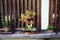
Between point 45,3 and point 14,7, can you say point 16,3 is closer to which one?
point 14,7

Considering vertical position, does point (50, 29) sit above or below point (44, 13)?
below

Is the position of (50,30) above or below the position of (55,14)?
below

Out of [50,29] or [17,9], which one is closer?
[50,29]

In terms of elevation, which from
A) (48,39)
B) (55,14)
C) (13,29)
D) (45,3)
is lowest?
(48,39)

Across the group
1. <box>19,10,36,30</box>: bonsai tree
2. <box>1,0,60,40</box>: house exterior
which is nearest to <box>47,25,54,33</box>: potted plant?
<box>1,0,60,40</box>: house exterior

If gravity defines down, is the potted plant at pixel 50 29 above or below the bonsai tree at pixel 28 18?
below

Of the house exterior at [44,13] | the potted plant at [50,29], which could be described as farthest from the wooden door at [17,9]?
the potted plant at [50,29]

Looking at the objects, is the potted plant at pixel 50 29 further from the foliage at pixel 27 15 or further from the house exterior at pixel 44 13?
the foliage at pixel 27 15

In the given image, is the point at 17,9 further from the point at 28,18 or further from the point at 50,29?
the point at 50,29

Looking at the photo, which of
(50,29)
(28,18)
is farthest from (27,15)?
(50,29)

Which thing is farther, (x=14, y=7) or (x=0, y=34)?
(x=14, y=7)

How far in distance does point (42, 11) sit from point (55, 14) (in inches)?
9.2

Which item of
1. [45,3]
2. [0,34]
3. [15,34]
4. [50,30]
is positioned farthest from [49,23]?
[0,34]

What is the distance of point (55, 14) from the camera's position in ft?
9.11
